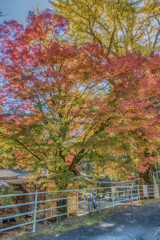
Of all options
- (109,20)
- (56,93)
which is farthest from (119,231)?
(109,20)

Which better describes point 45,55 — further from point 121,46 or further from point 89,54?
point 121,46

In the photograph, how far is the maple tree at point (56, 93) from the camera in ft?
24.2

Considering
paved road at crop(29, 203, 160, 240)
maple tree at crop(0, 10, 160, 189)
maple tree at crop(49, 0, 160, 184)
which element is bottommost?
paved road at crop(29, 203, 160, 240)

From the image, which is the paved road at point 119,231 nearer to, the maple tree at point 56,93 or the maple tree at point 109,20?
the maple tree at point 56,93

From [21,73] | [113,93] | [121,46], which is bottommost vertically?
[113,93]

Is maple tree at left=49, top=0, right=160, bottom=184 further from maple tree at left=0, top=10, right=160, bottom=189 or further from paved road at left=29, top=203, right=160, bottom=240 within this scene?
paved road at left=29, top=203, right=160, bottom=240

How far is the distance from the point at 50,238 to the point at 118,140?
17.4ft

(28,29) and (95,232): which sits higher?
(28,29)

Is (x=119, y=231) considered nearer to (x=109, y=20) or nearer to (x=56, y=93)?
(x=56, y=93)

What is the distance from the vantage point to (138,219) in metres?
7.30

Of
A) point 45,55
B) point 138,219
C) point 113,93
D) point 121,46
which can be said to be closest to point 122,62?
point 113,93

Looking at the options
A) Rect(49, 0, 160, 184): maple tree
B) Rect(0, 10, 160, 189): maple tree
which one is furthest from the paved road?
Rect(49, 0, 160, 184): maple tree

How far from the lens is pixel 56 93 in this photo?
8133 millimetres

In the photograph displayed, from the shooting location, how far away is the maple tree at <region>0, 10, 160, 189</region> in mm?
7375
